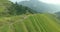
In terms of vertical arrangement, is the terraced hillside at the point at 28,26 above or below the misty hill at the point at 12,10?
above

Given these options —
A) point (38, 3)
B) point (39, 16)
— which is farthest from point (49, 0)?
point (39, 16)

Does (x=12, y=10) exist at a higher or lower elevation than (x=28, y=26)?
lower

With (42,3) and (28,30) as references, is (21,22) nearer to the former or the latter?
(28,30)

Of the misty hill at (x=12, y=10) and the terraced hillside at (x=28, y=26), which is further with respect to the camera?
the misty hill at (x=12, y=10)

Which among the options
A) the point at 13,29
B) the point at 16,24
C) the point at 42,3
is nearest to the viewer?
the point at 13,29

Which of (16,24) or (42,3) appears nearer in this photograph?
(16,24)

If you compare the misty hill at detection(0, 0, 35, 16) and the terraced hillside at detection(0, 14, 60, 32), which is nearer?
the terraced hillside at detection(0, 14, 60, 32)

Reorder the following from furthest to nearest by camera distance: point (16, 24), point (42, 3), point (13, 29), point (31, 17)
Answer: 1. point (42, 3)
2. point (31, 17)
3. point (16, 24)
4. point (13, 29)

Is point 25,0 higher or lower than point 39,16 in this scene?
lower

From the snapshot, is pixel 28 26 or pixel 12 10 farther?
pixel 12 10

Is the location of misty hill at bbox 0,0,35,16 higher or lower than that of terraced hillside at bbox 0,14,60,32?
lower
